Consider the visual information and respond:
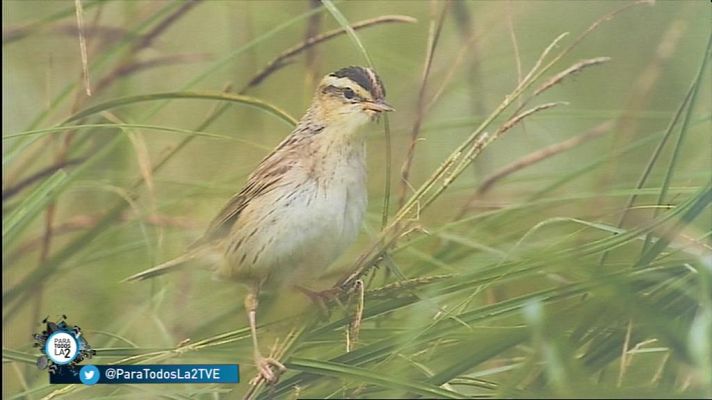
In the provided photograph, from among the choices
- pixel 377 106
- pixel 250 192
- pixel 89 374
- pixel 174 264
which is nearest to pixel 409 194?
pixel 377 106

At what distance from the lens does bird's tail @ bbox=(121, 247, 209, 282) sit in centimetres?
159

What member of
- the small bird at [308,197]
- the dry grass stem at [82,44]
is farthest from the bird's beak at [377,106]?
the dry grass stem at [82,44]

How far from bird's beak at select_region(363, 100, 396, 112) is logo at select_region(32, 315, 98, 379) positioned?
631 millimetres

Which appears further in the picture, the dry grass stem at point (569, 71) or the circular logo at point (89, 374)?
the circular logo at point (89, 374)

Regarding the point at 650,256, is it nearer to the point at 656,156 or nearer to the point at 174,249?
the point at 656,156

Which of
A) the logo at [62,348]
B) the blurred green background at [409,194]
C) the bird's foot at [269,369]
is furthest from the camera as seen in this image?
the logo at [62,348]

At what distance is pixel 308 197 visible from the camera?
57.1 inches

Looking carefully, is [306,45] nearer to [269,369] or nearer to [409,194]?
[409,194]

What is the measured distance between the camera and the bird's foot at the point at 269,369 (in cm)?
150

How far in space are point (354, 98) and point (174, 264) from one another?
1.40 feet

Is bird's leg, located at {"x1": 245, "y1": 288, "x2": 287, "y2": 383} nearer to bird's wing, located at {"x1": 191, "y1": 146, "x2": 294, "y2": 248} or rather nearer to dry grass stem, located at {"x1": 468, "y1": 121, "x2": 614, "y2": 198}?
bird's wing, located at {"x1": 191, "y1": 146, "x2": 294, "y2": 248}

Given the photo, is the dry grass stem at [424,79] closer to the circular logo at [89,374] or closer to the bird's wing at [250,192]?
the bird's wing at [250,192]

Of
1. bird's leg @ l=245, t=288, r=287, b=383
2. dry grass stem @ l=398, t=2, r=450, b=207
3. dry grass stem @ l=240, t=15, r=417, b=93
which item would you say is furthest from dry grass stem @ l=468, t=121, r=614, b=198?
bird's leg @ l=245, t=288, r=287, b=383

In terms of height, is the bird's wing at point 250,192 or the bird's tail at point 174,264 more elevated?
the bird's wing at point 250,192
